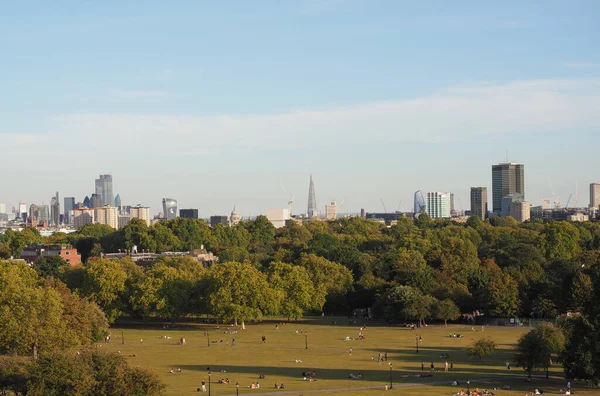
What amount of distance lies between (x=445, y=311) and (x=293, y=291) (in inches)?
641

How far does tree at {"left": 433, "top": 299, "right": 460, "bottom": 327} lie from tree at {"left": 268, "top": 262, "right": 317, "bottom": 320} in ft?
45.4

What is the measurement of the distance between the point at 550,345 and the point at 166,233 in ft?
426

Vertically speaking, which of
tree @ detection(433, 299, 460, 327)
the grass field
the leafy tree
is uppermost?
the leafy tree

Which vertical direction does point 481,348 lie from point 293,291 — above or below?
below

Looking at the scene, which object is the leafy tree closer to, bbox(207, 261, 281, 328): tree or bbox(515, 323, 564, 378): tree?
bbox(207, 261, 281, 328): tree

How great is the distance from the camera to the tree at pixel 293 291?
341ft

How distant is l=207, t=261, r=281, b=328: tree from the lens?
97812 millimetres

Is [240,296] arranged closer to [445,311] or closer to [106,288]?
[106,288]

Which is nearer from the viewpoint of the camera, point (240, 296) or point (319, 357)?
point (319, 357)

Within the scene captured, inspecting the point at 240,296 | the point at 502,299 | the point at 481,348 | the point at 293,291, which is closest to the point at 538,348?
the point at 481,348

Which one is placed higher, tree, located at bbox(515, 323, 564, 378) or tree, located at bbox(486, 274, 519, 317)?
tree, located at bbox(486, 274, 519, 317)

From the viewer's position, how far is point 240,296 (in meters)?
98.8

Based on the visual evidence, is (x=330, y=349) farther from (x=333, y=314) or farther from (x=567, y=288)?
(x=333, y=314)

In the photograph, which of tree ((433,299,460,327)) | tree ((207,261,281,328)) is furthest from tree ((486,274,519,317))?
tree ((207,261,281,328))
